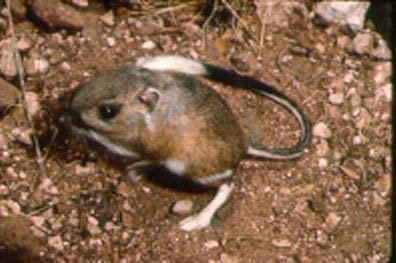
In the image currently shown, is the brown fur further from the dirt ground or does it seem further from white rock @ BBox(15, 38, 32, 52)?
white rock @ BBox(15, 38, 32, 52)

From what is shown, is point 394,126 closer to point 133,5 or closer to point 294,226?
point 294,226

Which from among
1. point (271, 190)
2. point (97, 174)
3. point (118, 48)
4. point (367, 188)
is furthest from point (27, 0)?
point (367, 188)

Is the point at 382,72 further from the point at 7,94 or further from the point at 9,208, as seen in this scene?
the point at 9,208

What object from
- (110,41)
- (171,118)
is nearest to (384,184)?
(171,118)

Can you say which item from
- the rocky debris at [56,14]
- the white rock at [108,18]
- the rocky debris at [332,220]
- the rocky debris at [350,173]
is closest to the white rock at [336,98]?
the rocky debris at [350,173]

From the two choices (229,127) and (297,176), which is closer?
(229,127)

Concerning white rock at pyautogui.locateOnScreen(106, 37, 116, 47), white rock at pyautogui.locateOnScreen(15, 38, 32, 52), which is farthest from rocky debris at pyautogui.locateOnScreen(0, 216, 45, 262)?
white rock at pyautogui.locateOnScreen(106, 37, 116, 47)
